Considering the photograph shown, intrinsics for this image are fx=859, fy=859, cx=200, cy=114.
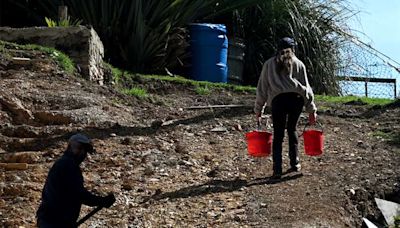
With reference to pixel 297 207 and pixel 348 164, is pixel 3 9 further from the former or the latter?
pixel 297 207

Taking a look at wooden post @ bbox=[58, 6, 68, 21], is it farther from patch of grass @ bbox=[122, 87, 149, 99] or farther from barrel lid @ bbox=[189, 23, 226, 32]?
barrel lid @ bbox=[189, 23, 226, 32]

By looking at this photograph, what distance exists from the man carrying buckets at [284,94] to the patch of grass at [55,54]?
Result: 3.91 m

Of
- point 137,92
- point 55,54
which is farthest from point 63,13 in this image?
point 137,92

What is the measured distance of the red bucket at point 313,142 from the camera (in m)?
7.61

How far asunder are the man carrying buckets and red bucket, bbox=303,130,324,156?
0.13m

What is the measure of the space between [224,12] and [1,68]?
5340 millimetres

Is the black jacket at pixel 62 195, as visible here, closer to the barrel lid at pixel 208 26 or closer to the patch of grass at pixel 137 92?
the patch of grass at pixel 137 92

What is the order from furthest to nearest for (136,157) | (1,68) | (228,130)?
(1,68) < (228,130) < (136,157)

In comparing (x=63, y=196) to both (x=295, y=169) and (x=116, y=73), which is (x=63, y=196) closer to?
(x=295, y=169)

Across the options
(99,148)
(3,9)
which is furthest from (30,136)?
(3,9)

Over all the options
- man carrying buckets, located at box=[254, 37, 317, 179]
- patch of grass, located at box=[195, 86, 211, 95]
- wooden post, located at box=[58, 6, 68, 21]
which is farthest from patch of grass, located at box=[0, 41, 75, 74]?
man carrying buckets, located at box=[254, 37, 317, 179]

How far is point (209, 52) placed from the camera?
13.7m

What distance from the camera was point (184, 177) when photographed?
7.57 meters

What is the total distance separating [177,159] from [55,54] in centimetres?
349
